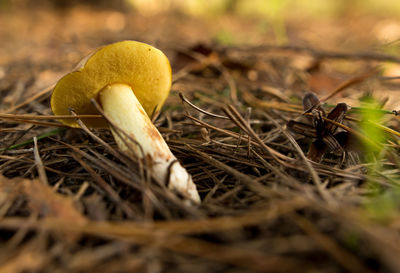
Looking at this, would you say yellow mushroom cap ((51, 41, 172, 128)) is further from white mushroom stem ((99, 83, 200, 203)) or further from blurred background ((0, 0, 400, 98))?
blurred background ((0, 0, 400, 98))

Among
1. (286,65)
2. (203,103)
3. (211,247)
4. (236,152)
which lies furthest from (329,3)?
(211,247)

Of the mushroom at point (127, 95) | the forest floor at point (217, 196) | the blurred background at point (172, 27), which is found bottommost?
the forest floor at point (217, 196)

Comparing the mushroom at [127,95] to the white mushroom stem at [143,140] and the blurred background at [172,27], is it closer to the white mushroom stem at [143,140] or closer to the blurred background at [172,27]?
the white mushroom stem at [143,140]

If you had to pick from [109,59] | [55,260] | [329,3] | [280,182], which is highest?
[329,3]

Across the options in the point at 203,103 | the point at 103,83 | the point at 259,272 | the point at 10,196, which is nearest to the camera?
the point at 259,272

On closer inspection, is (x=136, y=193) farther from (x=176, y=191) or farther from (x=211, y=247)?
(x=211, y=247)

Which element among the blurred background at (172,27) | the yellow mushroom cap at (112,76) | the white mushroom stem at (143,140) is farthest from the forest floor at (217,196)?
the blurred background at (172,27)

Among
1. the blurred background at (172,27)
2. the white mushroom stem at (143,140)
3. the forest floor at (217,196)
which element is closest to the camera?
the forest floor at (217,196)
